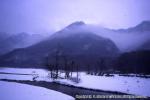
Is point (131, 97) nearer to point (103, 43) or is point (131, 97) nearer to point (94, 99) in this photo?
point (94, 99)

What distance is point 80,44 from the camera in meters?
123

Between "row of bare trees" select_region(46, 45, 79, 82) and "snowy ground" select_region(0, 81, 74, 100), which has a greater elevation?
"row of bare trees" select_region(46, 45, 79, 82)

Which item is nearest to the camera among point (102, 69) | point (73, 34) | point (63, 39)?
point (102, 69)

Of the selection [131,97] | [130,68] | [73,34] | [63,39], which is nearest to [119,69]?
[130,68]

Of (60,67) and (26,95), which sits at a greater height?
(60,67)

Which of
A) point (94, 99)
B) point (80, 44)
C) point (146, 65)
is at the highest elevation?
point (80, 44)

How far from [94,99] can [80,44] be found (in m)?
108

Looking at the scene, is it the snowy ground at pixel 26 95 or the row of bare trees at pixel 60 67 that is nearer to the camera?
the snowy ground at pixel 26 95

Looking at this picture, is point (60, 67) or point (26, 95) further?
point (60, 67)

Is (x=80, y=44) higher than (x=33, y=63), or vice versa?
(x=80, y=44)

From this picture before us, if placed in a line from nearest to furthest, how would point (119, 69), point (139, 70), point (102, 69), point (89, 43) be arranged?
point (139, 70) → point (119, 69) → point (102, 69) → point (89, 43)

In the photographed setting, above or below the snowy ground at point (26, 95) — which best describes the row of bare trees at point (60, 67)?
above

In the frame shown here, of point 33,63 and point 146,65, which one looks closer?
point 146,65

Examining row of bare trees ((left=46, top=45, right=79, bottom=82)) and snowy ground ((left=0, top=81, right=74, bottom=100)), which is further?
row of bare trees ((left=46, top=45, right=79, bottom=82))
